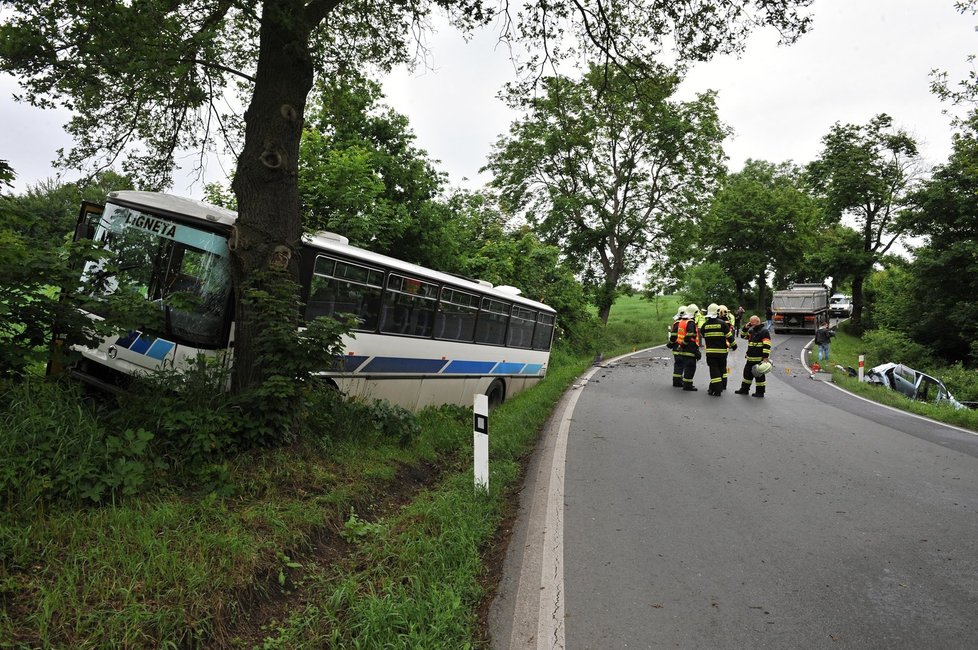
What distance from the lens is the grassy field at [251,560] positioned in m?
2.77

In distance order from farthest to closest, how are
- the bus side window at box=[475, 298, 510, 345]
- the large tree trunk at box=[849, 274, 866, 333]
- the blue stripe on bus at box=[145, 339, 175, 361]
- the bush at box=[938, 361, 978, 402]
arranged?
the large tree trunk at box=[849, 274, 866, 333], the bush at box=[938, 361, 978, 402], the bus side window at box=[475, 298, 510, 345], the blue stripe on bus at box=[145, 339, 175, 361]

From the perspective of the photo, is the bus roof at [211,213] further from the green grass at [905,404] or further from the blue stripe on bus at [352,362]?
the green grass at [905,404]

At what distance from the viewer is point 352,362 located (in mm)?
7781

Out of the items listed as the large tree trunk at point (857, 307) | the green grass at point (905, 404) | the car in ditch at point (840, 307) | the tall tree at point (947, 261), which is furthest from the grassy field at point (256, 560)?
the car in ditch at point (840, 307)

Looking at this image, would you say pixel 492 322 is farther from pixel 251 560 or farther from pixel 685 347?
pixel 251 560

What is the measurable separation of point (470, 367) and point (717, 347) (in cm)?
557

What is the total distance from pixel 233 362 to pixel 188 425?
990 millimetres

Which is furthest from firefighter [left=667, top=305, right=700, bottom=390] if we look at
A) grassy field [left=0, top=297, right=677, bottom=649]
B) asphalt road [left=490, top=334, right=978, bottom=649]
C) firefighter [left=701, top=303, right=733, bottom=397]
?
grassy field [left=0, top=297, right=677, bottom=649]

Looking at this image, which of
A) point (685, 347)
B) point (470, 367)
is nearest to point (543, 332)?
point (685, 347)

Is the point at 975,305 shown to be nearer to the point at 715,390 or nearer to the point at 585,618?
the point at 715,390

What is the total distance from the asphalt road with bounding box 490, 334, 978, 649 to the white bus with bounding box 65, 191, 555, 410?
248cm

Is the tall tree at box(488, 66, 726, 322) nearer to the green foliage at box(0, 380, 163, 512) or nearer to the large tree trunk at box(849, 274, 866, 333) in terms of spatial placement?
the large tree trunk at box(849, 274, 866, 333)

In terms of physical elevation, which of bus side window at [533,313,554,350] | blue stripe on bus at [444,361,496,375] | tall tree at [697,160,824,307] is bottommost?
blue stripe on bus at [444,361,496,375]

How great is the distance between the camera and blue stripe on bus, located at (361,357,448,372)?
26.9 ft
